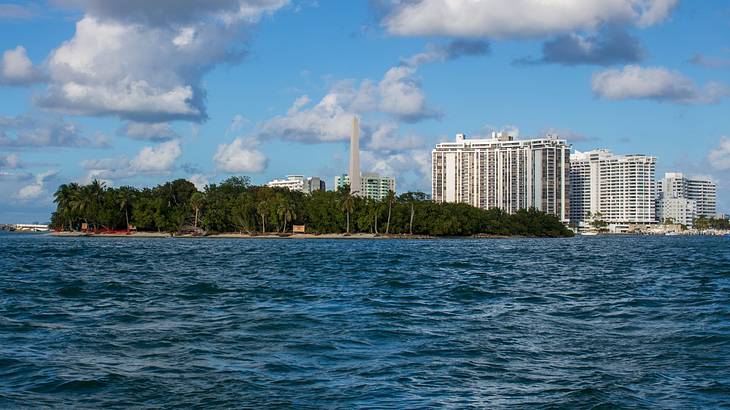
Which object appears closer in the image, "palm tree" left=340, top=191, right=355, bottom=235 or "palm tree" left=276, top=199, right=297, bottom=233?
"palm tree" left=276, top=199, right=297, bottom=233

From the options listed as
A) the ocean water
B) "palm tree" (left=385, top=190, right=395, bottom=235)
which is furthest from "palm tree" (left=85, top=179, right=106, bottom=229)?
the ocean water

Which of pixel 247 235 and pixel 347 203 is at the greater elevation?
pixel 347 203

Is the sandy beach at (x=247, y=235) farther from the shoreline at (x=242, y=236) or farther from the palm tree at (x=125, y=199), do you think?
the palm tree at (x=125, y=199)

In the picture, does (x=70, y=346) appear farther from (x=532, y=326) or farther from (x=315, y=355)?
(x=532, y=326)

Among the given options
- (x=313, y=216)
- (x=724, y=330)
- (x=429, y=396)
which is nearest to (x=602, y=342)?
(x=724, y=330)

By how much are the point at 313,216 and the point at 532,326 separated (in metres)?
170

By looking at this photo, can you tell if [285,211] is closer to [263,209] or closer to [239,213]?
[263,209]

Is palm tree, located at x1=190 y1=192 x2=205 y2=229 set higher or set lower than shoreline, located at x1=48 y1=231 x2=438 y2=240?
higher

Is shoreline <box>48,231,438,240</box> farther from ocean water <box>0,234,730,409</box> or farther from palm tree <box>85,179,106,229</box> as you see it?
ocean water <box>0,234,730,409</box>

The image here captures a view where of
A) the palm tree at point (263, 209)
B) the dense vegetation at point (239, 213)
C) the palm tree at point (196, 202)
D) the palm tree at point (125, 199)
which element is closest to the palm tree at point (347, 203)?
the dense vegetation at point (239, 213)

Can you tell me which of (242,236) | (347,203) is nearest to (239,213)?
(242,236)

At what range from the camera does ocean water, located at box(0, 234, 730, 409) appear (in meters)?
14.5

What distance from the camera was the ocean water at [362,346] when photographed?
571 inches

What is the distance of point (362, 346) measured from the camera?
19.8m
